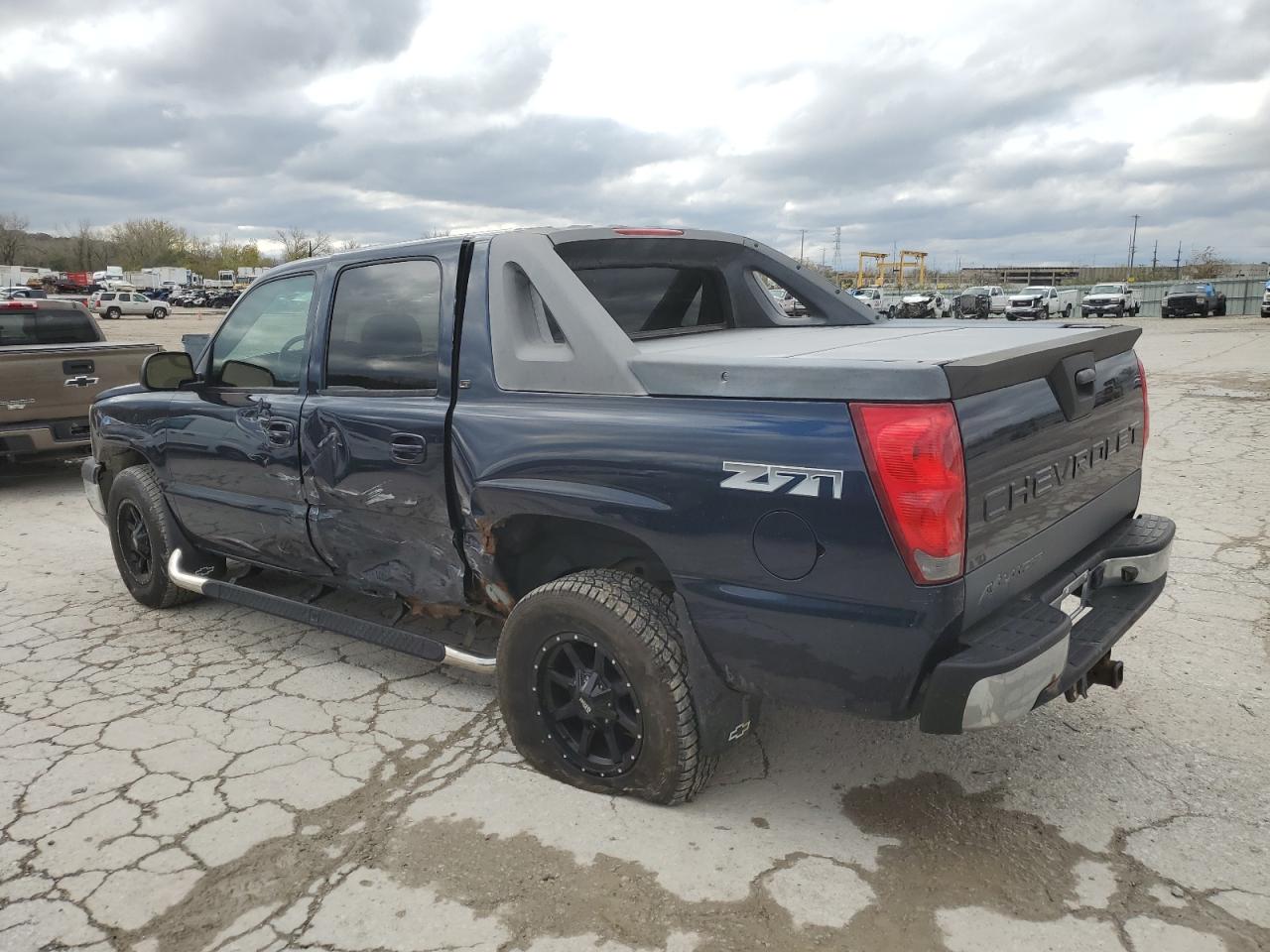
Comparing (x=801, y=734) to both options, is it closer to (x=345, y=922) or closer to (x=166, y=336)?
(x=345, y=922)

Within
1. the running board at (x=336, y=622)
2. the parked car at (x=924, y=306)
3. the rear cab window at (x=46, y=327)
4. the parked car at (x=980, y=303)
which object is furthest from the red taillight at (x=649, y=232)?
the parked car at (x=980, y=303)

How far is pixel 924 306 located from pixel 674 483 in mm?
42745

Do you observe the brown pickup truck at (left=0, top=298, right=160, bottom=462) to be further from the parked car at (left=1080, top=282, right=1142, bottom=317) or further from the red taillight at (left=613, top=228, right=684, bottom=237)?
the parked car at (left=1080, top=282, right=1142, bottom=317)

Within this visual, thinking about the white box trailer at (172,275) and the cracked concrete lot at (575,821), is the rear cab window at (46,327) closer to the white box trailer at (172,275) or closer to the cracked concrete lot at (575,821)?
the cracked concrete lot at (575,821)

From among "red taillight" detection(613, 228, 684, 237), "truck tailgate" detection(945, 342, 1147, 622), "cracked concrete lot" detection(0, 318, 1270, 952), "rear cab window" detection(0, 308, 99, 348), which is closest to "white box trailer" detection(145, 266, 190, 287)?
"rear cab window" detection(0, 308, 99, 348)

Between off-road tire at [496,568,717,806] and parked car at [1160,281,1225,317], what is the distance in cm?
4234

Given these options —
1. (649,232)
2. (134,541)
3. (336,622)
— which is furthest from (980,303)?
(336,622)

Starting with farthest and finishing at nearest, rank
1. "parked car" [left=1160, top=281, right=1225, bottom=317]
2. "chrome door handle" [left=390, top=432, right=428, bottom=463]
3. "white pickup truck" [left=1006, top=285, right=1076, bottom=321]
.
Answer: "white pickup truck" [left=1006, top=285, right=1076, bottom=321] < "parked car" [left=1160, top=281, right=1225, bottom=317] < "chrome door handle" [left=390, top=432, right=428, bottom=463]

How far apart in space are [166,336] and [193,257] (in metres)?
108

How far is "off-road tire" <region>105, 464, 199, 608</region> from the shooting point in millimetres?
4633

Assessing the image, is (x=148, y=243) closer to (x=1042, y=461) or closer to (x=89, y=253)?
(x=89, y=253)

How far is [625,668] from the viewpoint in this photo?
9.00 feet

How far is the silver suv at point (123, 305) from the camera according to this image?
53531 mm

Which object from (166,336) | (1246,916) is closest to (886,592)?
(1246,916)
